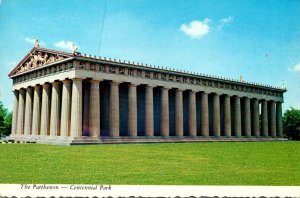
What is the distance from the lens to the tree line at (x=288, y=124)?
50.8 metres

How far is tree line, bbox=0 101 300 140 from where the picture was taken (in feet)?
167

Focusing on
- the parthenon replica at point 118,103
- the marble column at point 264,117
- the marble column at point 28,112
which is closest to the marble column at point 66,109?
the parthenon replica at point 118,103

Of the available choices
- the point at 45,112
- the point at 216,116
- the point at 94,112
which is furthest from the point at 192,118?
the point at 45,112

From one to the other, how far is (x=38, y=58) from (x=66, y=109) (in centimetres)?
872

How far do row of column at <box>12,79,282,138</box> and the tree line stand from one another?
164 inches

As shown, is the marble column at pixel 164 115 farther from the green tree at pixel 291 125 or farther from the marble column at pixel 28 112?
the green tree at pixel 291 125

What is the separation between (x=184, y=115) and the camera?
5128cm

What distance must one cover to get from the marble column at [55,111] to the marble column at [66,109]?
1.56 metres

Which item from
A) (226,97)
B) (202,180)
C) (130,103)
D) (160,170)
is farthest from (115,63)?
(202,180)

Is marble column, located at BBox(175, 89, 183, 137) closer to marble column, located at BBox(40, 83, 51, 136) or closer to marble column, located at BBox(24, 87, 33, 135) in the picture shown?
marble column, located at BBox(40, 83, 51, 136)

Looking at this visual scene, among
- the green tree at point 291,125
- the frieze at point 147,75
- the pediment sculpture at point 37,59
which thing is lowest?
the green tree at point 291,125

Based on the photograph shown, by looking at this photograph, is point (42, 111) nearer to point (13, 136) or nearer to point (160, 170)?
point (13, 136)

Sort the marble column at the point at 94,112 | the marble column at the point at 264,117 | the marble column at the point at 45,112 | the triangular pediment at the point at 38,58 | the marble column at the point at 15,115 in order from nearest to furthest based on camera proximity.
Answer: the marble column at the point at 94,112 < the triangular pediment at the point at 38,58 < the marble column at the point at 45,112 < the marble column at the point at 15,115 < the marble column at the point at 264,117

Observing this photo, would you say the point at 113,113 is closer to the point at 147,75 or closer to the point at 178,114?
the point at 147,75
